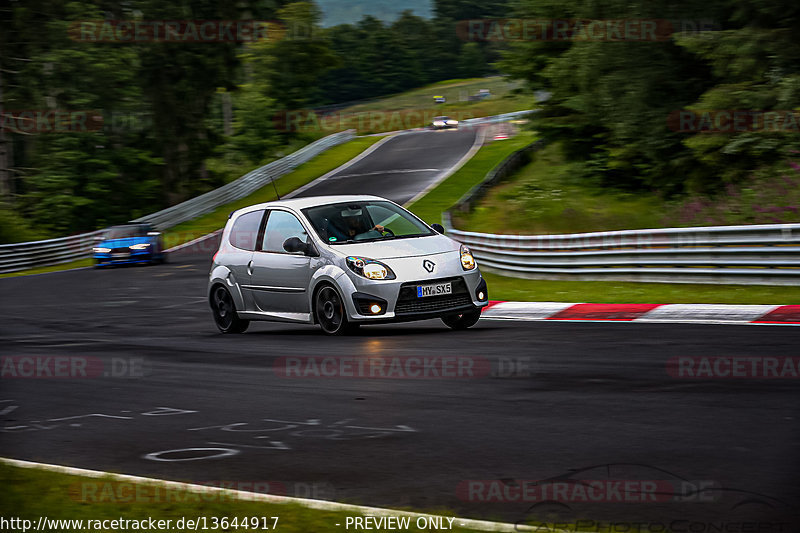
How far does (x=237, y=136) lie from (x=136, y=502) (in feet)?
202

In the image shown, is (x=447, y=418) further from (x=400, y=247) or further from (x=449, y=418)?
(x=400, y=247)

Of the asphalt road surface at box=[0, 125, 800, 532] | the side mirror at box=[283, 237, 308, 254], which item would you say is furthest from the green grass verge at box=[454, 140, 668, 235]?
the asphalt road surface at box=[0, 125, 800, 532]

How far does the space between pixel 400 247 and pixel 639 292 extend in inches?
209

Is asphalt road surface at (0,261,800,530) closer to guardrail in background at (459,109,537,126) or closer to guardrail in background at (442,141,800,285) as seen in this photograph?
guardrail in background at (442,141,800,285)

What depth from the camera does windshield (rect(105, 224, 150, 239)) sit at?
3309 centimetres

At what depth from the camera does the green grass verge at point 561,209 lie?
28.9 m

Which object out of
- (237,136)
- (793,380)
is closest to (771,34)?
(793,380)

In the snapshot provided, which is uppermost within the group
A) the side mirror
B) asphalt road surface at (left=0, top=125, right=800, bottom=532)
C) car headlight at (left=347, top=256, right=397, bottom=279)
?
the side mirror

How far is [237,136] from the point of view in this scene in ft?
215

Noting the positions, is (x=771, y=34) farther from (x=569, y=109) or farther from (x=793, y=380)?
(x=793, y=380)

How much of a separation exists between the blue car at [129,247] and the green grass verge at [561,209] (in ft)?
30.4

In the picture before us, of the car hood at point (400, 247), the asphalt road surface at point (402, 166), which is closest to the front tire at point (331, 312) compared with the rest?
the car hood at point (400, 247)

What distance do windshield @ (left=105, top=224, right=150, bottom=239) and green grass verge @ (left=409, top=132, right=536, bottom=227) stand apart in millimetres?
9686

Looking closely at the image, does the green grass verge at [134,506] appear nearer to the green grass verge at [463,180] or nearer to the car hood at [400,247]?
the car hood at [400,247]
